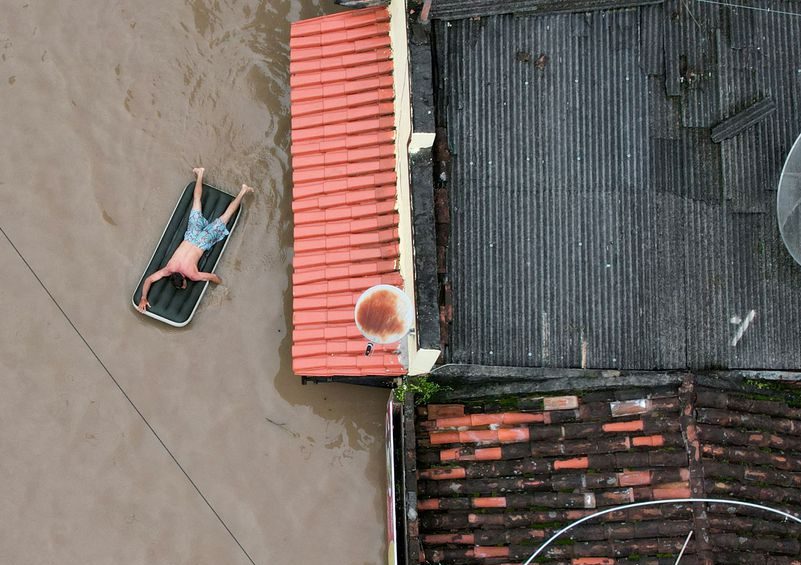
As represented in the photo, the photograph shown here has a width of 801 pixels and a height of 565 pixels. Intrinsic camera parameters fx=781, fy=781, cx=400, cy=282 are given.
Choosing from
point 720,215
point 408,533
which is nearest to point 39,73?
point 408,533

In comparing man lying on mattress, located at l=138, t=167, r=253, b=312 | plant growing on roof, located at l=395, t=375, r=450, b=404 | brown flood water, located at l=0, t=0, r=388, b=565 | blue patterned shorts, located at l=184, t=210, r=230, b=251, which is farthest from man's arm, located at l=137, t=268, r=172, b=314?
plant growing on roof, located at l=395, t=375, r=450, b=404

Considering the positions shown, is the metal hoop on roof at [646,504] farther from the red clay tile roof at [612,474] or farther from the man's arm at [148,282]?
the man's arm at [148,282]

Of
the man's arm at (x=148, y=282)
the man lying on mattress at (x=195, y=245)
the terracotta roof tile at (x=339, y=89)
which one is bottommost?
the man's arm at (x=148, y=282)

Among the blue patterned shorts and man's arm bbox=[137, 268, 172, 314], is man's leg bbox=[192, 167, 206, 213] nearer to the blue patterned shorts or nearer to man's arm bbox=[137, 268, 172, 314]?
the blue patterned shorts

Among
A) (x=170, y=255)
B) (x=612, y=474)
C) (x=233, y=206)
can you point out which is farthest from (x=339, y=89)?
(x=612, y=474)

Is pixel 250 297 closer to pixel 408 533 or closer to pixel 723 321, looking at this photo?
pixel 408 533

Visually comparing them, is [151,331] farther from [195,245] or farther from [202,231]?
[202,231]

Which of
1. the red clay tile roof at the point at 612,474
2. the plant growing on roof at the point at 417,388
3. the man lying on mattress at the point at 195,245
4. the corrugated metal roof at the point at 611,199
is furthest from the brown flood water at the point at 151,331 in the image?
the corrugated metal roof at the point at 611,199
